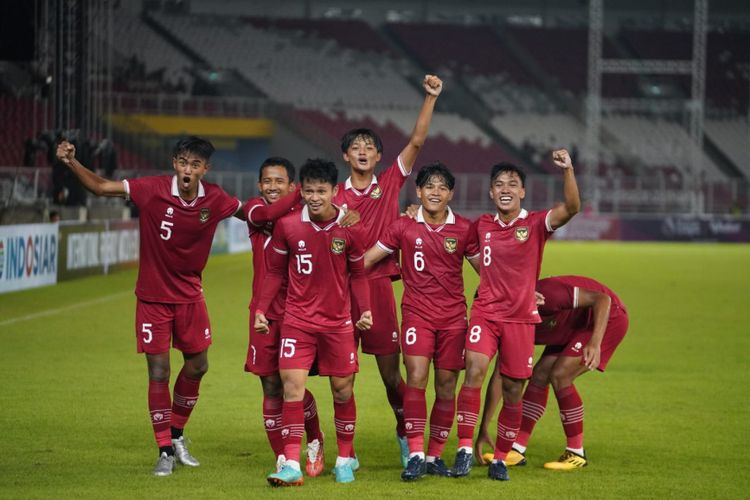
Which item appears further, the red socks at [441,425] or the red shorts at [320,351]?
the red socks at [441,425]

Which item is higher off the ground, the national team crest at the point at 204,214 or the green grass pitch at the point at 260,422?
the national team crest at the point at 204,214

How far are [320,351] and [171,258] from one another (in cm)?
113

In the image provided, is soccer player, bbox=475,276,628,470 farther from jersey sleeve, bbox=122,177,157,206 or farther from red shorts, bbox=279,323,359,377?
jersey sleeve, bbox=122,177,157,206

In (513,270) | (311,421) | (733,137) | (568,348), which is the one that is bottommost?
(311,421)

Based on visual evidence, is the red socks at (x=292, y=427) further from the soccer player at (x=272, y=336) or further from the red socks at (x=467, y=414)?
the red socks at (x=467, y=414)

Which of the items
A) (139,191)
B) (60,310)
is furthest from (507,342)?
(60,310)

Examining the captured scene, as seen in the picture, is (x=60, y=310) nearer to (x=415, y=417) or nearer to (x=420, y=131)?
(x=420, y=131)

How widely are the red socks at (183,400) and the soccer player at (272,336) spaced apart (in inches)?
21.3

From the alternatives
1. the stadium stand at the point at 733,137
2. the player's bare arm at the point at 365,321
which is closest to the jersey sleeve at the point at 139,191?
the player's bare arm at the point at 365,321

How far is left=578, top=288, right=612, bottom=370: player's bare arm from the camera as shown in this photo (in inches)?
289

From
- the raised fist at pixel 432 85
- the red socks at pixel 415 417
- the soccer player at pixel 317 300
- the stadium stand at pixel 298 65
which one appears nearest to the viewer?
the soccer player at pixel 317 300

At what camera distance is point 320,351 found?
279 inches

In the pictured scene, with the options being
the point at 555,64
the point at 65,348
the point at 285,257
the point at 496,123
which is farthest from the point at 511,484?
the point at 555,64

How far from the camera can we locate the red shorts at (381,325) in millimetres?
7680
